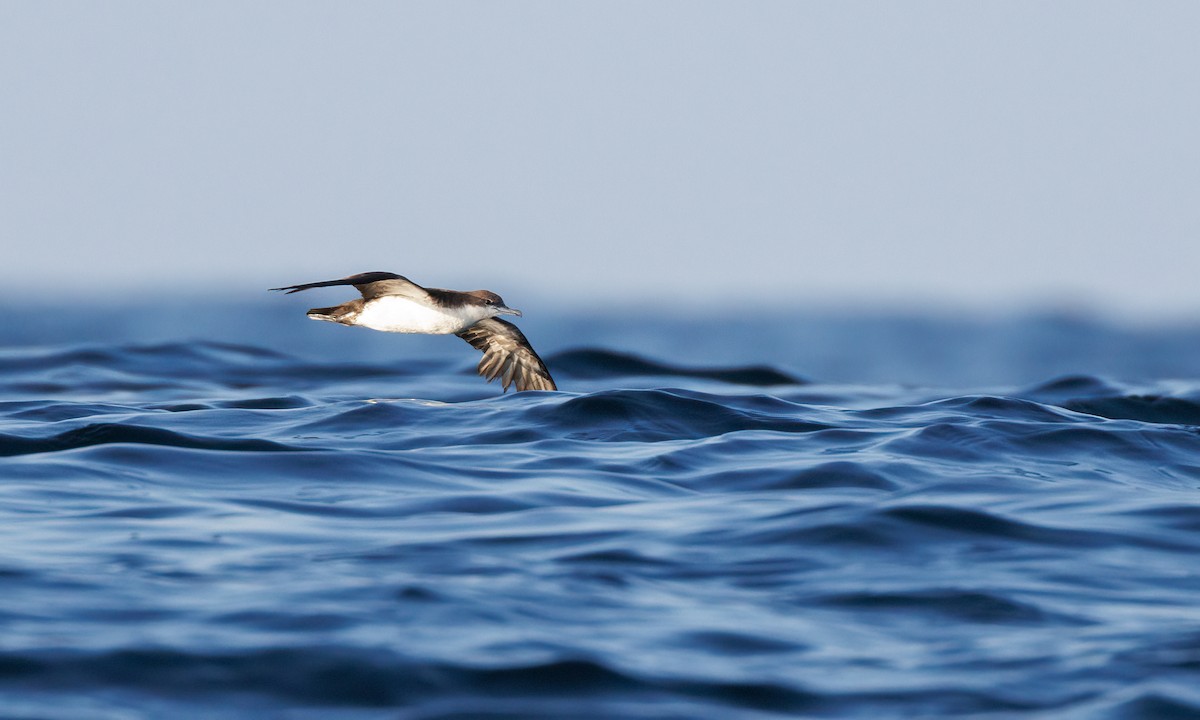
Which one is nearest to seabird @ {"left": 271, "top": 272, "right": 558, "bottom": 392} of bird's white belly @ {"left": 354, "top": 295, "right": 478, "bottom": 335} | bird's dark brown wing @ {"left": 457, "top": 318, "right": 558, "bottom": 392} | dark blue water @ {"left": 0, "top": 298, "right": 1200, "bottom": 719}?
bird's white belly @ {"left": 354, "top": 295, "right": 478, "bottom": 335}

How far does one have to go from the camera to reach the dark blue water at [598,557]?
6.00 m

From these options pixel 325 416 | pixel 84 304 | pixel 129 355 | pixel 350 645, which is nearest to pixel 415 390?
pixel 325 416

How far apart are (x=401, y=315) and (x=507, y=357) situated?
183cm

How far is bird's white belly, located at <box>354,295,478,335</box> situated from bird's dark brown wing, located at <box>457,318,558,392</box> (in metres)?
1.14

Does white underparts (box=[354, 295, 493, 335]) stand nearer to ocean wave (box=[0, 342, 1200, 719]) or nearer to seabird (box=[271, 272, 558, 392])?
seabird (box=[271, 272, 558, 392])

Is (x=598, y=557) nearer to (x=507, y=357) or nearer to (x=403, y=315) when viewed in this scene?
(x=403, y=315)

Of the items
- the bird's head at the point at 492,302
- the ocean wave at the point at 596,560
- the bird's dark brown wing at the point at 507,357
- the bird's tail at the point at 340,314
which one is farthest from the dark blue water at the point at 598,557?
the bird's dark brown wing at the point at 507,357

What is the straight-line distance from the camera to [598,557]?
25.5ft

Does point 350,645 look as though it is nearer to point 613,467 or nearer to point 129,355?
point 613,467

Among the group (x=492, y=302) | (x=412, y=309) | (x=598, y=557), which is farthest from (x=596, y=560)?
(x=492, y=302)

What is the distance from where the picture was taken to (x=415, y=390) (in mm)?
15945

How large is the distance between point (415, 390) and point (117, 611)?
9214mm

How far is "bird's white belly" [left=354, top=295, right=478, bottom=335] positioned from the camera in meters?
13.6

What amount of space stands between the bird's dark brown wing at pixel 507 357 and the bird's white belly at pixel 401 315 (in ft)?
3.75
